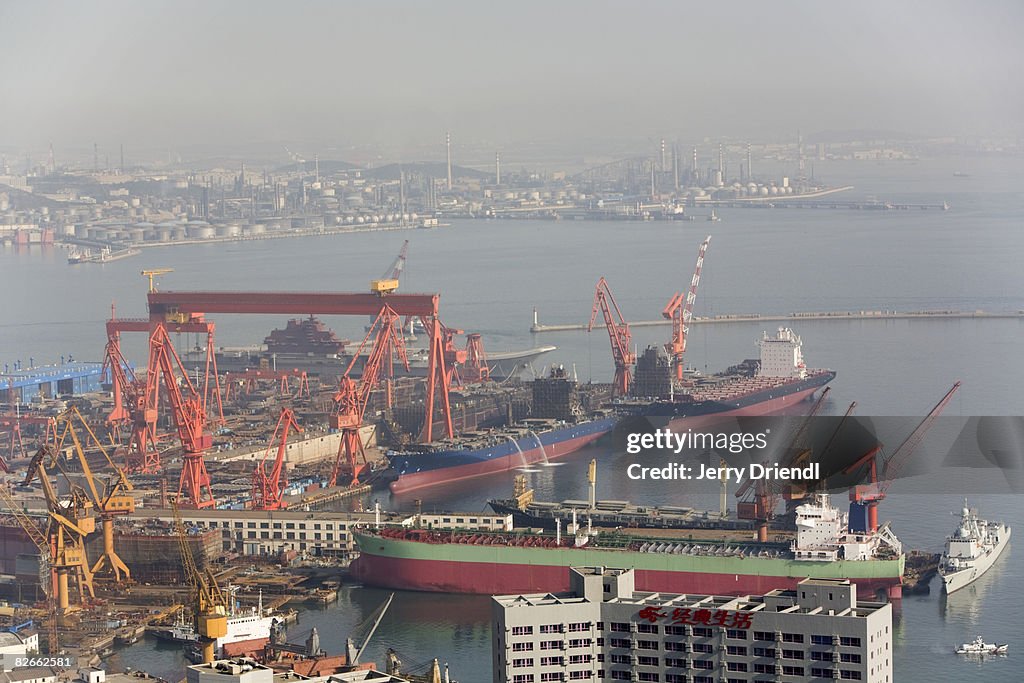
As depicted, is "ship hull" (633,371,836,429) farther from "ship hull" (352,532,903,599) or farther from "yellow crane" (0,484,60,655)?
"yellow crane" (0,484,60,655)

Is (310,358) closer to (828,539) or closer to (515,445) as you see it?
(515,445)

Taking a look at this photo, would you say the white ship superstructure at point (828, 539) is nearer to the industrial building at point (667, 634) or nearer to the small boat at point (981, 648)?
the small boat at point (981, 648)

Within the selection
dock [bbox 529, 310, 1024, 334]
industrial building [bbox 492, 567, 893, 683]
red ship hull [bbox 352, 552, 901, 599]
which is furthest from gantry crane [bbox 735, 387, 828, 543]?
dock [bbox 529, 310, 1024, 334]

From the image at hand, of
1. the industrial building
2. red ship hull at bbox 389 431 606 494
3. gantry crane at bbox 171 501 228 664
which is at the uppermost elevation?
the industrial building

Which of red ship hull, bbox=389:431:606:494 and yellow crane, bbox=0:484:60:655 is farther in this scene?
red ship hull, bbox=389:431:606:494

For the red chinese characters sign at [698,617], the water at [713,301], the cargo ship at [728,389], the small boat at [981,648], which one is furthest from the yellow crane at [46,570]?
the cargo ship at [728,389]

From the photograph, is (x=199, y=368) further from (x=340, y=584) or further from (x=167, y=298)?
(x=340, y=584)
